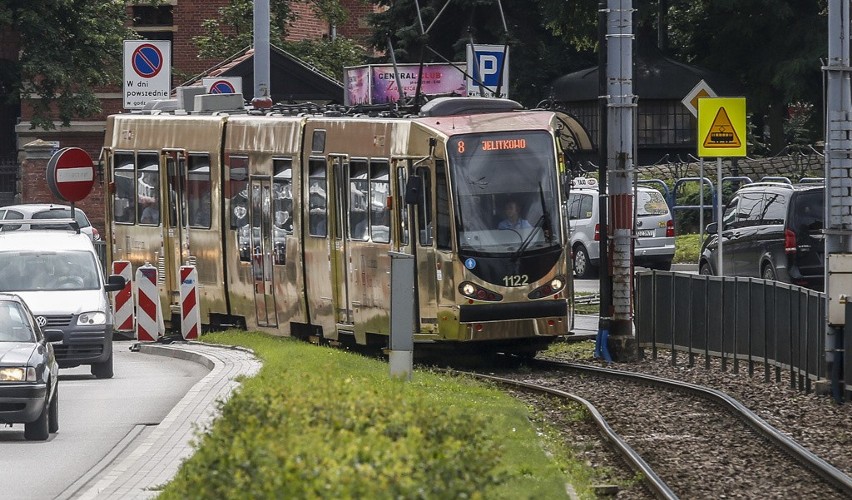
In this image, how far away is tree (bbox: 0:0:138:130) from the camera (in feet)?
166

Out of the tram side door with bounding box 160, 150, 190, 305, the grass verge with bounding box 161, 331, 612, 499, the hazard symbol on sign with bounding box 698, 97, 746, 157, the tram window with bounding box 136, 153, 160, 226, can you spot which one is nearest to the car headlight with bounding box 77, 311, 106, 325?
the tram side door with bounding box 160, 150, 190, 305

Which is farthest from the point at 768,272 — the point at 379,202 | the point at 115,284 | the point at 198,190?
the point at 115,284

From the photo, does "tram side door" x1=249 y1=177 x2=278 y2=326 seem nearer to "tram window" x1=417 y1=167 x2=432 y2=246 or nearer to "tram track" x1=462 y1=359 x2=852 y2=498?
"tram window" x1=417 y1=167 x2=432 y2=246

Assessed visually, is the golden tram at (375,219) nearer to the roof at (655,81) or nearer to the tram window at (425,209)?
the tram window at (425,209)

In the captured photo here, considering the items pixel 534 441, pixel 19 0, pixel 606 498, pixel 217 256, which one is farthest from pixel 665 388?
pixel 19 0

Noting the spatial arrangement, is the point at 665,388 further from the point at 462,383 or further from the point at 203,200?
the point at 203,200

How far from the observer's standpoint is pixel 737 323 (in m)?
20.3

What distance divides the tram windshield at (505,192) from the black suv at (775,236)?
4878mm

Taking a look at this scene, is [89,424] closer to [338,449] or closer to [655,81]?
[338,449]

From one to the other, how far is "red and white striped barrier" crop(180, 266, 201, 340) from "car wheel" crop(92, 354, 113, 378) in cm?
361

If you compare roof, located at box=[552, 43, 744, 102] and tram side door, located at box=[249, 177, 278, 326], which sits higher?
roof, located at box=[552, 43, 744, 102]

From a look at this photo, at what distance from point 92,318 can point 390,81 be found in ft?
55.1

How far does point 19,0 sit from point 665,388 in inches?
1388

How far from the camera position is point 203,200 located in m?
26.7
